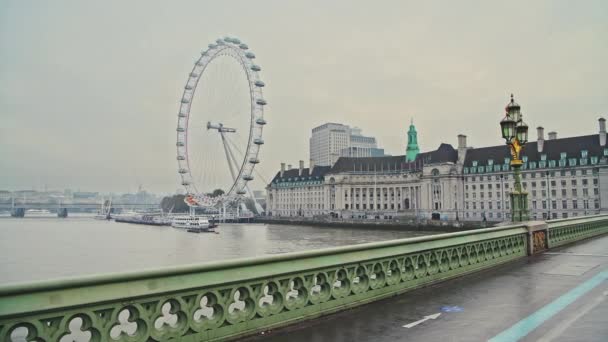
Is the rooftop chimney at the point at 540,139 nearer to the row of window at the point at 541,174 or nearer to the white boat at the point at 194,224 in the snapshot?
the row of window at the point at 541,174

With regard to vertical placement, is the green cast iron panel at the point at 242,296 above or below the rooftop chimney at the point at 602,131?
below

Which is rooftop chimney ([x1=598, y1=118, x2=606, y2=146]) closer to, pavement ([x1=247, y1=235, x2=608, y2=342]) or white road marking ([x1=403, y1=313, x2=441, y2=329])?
pavement ([x1=247, y1=235, x2=608, y2=342])

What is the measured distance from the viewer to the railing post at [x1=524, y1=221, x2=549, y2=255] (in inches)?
639

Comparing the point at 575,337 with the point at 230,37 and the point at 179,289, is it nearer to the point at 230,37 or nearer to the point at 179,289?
the point at 179,289

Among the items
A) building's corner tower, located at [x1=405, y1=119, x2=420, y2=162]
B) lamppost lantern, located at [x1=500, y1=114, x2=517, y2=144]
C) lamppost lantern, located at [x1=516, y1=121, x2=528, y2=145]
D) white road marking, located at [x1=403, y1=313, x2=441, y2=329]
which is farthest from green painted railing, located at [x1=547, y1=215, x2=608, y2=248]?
building's corner tower, located at [x1=405, y1=119, x2=420, y2=162]

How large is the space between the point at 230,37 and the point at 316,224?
205 feet

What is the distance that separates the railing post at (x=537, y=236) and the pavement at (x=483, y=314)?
4.35m

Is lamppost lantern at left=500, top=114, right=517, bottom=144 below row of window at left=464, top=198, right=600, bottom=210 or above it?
above

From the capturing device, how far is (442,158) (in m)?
132

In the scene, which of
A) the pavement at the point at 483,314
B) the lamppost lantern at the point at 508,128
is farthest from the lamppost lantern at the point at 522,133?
the pavement at the point at 483,314

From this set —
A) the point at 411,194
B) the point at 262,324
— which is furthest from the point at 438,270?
the point at 411,194

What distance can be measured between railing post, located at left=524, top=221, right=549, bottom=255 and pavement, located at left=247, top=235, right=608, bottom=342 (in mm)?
4350

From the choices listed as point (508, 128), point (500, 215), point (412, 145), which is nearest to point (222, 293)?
point (508, 128)

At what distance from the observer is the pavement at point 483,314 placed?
6555mm
